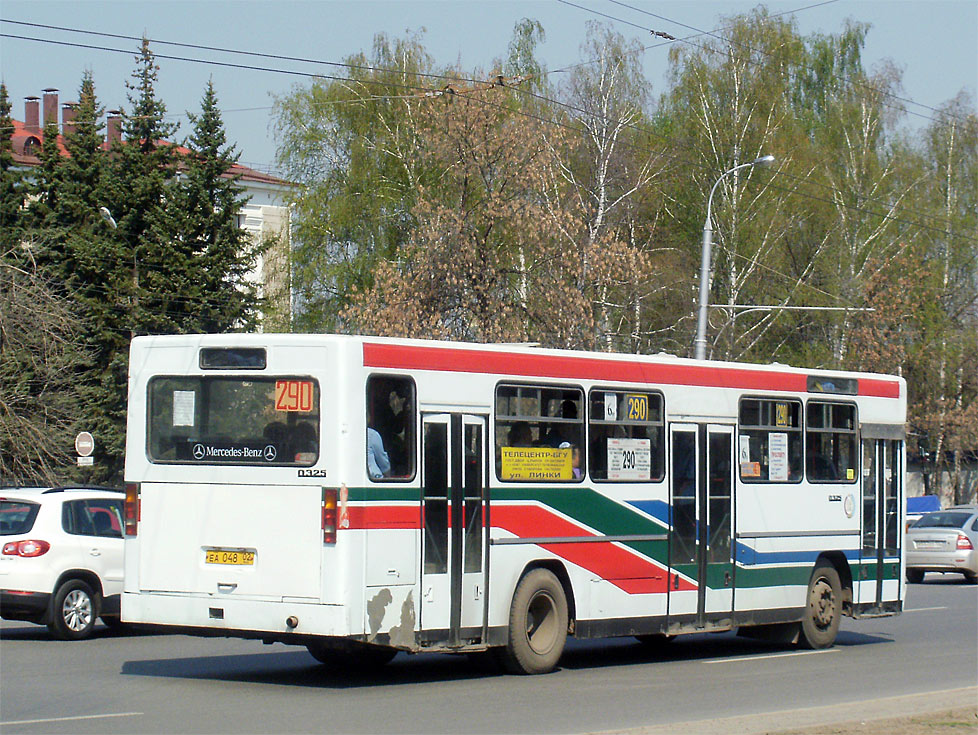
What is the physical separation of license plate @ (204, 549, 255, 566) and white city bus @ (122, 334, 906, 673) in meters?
0.02

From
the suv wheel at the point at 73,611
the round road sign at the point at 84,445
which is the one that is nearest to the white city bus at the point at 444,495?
the suv wheel at the point at 73,611

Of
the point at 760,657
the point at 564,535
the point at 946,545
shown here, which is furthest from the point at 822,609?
the point at 946,545

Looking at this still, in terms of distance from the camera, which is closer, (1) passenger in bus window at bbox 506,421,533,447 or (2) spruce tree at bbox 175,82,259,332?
(1) passenger in bus window at bbox 506,421,533,447

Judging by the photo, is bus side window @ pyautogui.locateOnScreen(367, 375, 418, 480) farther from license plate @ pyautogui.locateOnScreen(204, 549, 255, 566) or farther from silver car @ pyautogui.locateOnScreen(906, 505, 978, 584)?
silver car @ pyautogui.locateOnScreen(906, 505, 978, 584)

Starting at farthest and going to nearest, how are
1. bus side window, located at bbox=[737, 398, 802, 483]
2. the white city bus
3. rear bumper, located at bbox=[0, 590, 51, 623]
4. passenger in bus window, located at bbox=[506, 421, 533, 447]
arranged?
1. rear bumper, located at bbox=[0, 590, 51, 623]
2. bus side window, located at bbox=[737, 398, 802, 483]
3. passenger in bus window, located at bbox=[506, 421, 533, 447]
4. the white city bus

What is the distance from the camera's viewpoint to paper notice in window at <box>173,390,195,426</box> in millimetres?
12383

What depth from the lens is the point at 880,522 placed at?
57.3ft

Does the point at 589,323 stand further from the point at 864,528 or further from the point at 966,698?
the point at 966,698

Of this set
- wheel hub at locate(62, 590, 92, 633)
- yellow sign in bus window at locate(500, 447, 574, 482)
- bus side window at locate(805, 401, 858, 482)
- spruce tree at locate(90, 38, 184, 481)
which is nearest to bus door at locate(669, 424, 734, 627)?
bus side window at locate(805, 401, 858, 482)

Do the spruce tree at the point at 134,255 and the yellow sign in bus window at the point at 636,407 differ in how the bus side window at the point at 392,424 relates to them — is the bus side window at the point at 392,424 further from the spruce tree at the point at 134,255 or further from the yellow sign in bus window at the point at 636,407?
the spruce tree at the point at 134,255

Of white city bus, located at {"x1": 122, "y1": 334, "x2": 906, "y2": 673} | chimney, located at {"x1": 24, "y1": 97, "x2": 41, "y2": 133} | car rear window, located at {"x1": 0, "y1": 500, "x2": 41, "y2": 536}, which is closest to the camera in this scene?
white city bus, located at {"x1": 122, "y1": 334, "x2": 906, "y2": 673}

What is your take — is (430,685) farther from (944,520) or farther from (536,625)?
(944,520)

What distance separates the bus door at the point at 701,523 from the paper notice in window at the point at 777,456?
2.25ft

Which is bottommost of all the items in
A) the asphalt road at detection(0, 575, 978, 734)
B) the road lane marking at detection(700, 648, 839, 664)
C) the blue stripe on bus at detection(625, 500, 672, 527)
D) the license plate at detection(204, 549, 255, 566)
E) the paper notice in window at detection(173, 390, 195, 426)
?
the road lane marking at detection(700, 648, 839, 664)
